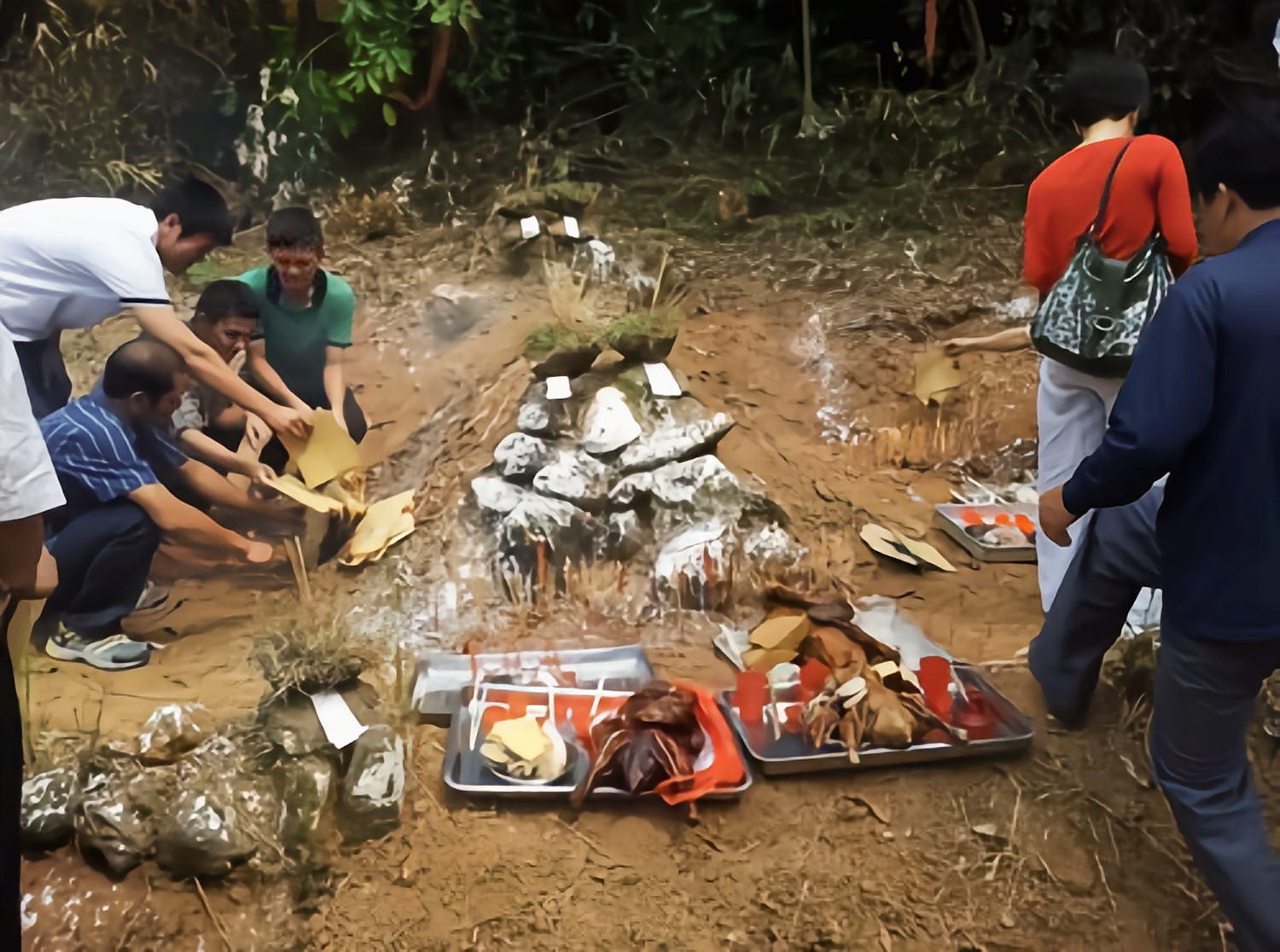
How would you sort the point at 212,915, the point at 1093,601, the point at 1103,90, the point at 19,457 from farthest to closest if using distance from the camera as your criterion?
the point at 1103,90 → the point at 1093,601 → the point at 212,915 → the point at 19,457

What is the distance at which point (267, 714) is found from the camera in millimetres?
1920

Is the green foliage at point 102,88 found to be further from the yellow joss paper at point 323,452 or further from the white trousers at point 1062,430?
the white trousers at point 1062,430

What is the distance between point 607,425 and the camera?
2178mm

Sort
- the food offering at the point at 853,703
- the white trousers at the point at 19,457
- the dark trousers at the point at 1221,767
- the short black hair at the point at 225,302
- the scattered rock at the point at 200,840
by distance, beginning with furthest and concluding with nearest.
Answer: the short black hair at the point at 225,302 < the food offering at the point at 853,703 < the scattered rock at the point at 200,840 < the dark trousers at the point at 1221,767 < the white trousers at the point at 19,457

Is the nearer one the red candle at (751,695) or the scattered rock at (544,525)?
the red candle at (751,695)

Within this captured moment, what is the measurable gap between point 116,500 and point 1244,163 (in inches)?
85.7

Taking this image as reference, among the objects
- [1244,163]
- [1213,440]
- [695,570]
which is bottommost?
[695,570]

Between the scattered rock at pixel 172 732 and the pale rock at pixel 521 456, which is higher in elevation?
the pale rock at pixel 521 456

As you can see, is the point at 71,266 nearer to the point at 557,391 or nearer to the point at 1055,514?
the point at 557,391

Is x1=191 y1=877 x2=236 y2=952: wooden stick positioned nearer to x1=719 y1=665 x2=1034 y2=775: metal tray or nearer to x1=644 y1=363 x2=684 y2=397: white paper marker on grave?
x1=719 y1=665 x2=1034 y2=775: metal tray

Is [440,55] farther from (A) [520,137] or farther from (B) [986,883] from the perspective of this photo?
(B) [986,883]

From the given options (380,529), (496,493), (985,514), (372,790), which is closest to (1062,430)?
(985,514)

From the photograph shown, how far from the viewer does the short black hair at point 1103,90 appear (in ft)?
6.47

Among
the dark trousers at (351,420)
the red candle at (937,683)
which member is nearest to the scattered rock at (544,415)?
the dark trousers at (351,420)
